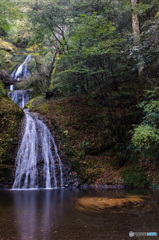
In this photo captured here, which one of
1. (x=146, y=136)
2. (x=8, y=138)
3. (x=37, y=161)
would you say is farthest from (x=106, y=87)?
(x=8, y=138)

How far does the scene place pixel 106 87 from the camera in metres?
11.4

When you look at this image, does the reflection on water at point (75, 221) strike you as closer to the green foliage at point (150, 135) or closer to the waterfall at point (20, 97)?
the green foliage at point (150, 135)

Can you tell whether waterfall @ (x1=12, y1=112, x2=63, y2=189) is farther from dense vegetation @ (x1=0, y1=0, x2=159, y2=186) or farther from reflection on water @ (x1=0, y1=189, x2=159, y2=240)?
reflection on water @ (x1=0, y1=189, x2=159, y2=240)

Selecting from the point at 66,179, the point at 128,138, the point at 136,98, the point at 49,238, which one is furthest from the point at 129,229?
the point at 136,98

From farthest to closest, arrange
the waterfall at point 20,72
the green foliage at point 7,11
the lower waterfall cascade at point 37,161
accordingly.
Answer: the waterfall at point 20,72, the green foliage at point 7,11, the lower waterfall cascade at point 37,161

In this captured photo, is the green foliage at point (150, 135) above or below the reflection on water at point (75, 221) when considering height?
above

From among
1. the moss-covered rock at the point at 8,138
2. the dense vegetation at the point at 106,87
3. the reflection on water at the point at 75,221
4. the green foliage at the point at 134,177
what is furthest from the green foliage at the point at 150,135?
the moss-covered rock at the point at 8,138

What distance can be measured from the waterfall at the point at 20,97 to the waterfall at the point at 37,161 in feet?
27.5

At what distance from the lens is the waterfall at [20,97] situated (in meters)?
18.1

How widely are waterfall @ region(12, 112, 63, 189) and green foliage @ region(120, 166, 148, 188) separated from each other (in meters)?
2.99

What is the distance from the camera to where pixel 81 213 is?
395cm

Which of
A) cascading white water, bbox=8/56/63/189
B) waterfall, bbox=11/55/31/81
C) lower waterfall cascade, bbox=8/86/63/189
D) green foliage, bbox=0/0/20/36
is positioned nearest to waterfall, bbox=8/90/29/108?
waterfall, bbox=11/55/31/81

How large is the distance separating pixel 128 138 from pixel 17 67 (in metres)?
18.2

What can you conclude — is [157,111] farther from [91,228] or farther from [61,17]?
[61,17]
